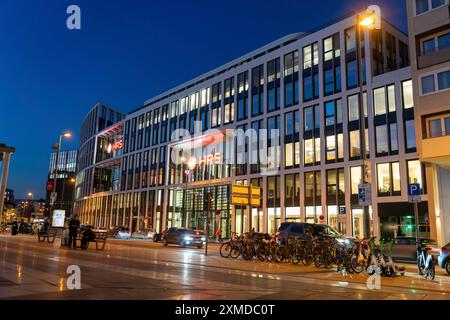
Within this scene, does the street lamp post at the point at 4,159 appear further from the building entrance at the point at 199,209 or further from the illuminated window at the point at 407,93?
the illuminated window at the point at 407,93

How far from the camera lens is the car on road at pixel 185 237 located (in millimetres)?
32881

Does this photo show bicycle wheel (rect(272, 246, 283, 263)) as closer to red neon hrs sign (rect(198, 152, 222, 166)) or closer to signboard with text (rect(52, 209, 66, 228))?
signboard with text (rect(52, 209, 66, 228))

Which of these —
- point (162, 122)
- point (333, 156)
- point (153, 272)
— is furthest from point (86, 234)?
point (162, 122)

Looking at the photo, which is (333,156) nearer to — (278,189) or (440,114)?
(278,189)

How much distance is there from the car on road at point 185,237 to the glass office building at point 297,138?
11.2 metres

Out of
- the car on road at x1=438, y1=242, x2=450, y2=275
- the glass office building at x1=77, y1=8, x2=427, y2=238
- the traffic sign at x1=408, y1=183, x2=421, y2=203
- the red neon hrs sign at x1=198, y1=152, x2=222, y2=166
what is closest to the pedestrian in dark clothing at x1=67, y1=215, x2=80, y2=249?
the glass office building at x1=77, y1=8, x2=427, y2=238

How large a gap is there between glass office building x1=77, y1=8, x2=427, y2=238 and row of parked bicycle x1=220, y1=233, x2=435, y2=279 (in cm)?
369

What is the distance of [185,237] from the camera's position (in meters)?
33.1

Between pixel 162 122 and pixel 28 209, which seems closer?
pixel 162 122

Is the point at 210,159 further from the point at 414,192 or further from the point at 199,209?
the point at 414,192

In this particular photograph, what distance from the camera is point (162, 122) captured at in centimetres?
7069

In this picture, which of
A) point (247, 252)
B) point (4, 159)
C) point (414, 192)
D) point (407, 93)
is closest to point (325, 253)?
point (414, 192)

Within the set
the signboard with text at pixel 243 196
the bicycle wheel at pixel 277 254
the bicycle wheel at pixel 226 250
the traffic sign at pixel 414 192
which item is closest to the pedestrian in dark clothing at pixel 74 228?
the bicycle wheel at pixel 226 250

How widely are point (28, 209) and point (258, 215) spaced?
162m
